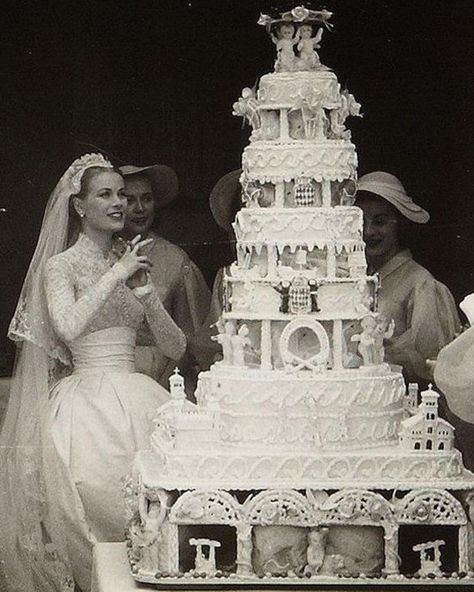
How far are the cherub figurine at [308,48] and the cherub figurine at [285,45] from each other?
0.02m

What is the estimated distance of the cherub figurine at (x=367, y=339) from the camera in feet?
16.8

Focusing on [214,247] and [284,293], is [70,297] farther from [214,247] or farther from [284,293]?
[284,293]

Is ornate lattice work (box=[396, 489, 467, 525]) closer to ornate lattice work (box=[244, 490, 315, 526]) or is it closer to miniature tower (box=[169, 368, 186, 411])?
ornate lattice work (box=[244, 490, 315, 526])

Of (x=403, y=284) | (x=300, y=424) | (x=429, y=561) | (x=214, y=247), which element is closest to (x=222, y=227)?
(x=214, y=247)

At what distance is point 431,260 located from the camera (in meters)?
5.39

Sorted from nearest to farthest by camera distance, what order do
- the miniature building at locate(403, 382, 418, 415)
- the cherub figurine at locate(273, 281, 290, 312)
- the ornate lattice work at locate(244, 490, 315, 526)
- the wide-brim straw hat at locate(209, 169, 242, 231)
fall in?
the ornate lattice work at locate(244, 490, 315, 526) → the cherub figurine at locate(273, 281, 290, 312) → the miniature building at locate(403, 382, 418, 415) → the wide-brim straw hat at locate(209, 169, 242, 231)

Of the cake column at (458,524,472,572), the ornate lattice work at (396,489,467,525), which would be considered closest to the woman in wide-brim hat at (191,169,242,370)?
the ornate lattice work at (396,489,467,525)

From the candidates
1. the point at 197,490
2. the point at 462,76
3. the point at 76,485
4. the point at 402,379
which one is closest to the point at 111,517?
the point at 76,485

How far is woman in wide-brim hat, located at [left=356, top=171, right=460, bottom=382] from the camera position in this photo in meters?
5.37

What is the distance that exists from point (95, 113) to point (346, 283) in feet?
2.83

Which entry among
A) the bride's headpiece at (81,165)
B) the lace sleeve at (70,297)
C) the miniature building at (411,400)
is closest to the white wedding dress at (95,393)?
the lace sleeve at (70,297)

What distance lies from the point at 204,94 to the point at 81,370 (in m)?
0.84

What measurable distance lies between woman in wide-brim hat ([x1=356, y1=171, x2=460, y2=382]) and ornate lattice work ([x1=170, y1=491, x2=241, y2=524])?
69 cm

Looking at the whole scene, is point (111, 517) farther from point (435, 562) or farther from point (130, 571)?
point (435, 562)
